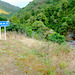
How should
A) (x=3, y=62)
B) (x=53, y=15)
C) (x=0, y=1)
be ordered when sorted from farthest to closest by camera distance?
1. (x=0, y=1)
2. (x=53, y=15)
3. (x=3, y=62)

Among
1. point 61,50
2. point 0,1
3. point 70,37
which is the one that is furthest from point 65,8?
point 0,1

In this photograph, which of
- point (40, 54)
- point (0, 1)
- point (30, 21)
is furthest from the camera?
point (0, 1)

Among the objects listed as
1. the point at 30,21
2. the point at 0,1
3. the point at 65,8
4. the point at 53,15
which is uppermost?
the point at 0,1

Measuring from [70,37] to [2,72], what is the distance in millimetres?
23020

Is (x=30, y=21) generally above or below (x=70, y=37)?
above

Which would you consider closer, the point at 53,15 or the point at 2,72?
the point at 2,72

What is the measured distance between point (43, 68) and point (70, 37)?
73.8 feet

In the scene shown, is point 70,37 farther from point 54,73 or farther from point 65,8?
point 54,73

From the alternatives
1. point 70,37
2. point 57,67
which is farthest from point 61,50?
point 70,37

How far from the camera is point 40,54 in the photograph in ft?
14.9

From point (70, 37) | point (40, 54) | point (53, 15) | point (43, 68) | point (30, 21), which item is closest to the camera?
point (43, 68)

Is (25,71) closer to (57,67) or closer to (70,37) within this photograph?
(57,67)

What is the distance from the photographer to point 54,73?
9.18 feet

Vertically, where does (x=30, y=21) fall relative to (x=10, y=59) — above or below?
above
